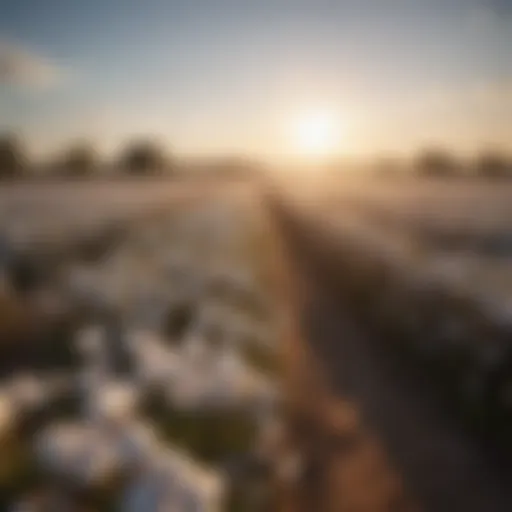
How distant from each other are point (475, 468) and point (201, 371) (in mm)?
623

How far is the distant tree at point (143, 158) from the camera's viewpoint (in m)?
1.34

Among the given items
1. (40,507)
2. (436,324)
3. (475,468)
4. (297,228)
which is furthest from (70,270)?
(297,228)

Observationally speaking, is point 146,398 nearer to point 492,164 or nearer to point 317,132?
point 317,132

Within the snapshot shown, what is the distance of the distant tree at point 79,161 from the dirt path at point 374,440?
75 centimetres

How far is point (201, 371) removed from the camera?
1251mm

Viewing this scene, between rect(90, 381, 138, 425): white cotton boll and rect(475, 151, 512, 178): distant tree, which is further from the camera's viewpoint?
rect(475, 151, 512, 178): distant tree

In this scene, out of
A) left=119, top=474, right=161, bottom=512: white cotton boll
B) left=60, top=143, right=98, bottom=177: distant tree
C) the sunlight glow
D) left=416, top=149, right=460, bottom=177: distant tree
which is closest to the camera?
left=119, top=474, right=161, bottom=512: white cotton boll

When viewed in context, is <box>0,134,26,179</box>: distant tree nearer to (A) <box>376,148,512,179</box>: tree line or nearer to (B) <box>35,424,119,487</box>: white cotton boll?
(B) <box>35,424,119,487</box>: white cotton boll

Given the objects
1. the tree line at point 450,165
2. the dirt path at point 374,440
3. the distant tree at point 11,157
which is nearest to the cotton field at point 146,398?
the dirt path at point 374,440

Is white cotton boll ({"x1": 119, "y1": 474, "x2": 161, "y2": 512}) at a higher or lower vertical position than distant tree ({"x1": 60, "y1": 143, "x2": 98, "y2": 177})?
lower

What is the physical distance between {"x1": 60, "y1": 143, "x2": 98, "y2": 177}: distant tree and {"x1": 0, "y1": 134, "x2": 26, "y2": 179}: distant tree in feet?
0.28

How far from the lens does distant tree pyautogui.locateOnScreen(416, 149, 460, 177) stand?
1606 millimetres

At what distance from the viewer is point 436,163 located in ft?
5.41

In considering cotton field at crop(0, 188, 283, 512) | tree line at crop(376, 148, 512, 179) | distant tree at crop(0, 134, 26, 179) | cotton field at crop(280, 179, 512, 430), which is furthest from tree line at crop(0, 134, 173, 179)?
cotton field at crop(280, 179, 512, 430)
